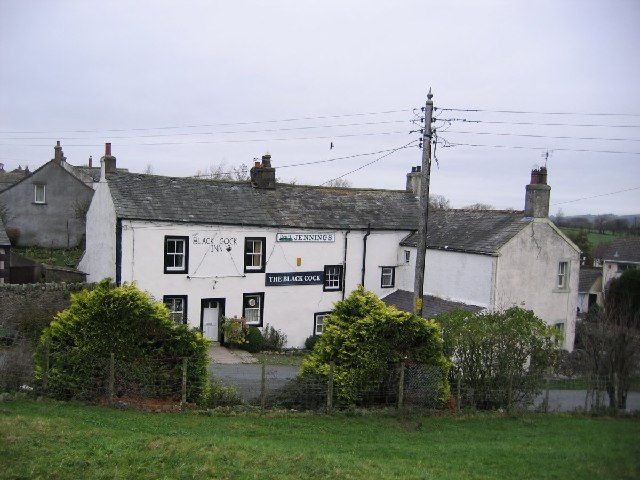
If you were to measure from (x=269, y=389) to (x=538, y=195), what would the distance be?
638 inches

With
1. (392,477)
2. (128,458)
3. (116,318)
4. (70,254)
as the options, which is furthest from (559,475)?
(70,254)

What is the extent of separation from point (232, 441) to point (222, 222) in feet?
52.6

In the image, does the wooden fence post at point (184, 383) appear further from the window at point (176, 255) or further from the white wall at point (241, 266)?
the window at point (176, 255)

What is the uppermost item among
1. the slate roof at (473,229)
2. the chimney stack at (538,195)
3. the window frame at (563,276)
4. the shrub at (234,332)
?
the chimney stack at (538,195)

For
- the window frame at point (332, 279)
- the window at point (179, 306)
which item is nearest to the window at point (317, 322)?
the window frame at point (332, 279)

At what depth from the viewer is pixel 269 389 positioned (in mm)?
16547

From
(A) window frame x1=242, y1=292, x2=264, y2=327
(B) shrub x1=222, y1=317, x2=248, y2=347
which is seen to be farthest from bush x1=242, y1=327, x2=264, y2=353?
(A) window frame x1=242, y1=292, x2=264, y2=327

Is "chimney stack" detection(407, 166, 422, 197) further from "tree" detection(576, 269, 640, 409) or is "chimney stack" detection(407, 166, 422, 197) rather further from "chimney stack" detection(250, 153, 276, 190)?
"tree" detection(576, 269, 640, 409)

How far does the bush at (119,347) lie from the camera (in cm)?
1451

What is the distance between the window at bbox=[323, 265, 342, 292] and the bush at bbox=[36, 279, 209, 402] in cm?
1467

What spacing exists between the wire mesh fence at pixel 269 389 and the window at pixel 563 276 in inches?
467

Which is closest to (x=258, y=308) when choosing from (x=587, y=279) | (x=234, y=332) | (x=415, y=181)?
(x=234, y=332)

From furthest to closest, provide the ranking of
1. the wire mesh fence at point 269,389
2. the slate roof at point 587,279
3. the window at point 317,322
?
the slate roof at point 587,279 < the window at point 317,322 < the wire mesh fence at point 269,389

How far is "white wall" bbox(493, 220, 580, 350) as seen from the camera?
26156 mm
